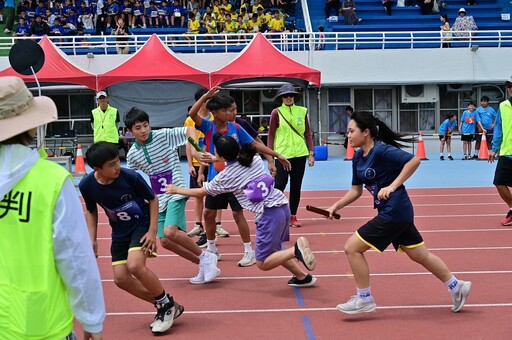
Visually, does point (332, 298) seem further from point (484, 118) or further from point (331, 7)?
point (331, 7)

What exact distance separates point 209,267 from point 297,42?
20.8m

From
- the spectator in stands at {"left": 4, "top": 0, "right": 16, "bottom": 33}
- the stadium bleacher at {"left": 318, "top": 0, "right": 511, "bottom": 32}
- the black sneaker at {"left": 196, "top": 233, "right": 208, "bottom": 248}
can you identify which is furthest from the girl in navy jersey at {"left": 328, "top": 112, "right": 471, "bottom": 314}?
the spectator in stands at {"left": 4, "top": 0, "right": 16, "bottom": 33}

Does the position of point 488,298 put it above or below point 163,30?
below

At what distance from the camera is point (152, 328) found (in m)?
6.29

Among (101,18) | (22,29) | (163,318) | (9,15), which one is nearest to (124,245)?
(163,318)

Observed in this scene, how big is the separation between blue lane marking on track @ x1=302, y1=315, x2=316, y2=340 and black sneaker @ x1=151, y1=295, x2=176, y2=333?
1060 mm

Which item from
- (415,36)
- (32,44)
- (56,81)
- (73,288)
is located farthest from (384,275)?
(415,36)

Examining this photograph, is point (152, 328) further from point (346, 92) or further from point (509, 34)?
point (509, 34)

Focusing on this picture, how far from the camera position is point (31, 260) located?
311 centimetres

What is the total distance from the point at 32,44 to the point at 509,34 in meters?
21.9

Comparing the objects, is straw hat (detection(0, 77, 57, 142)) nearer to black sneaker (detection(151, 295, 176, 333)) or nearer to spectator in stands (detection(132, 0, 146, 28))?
black sneaker (detection(151, 295, 176, 333))

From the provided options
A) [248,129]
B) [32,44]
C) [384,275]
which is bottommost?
[384,275]

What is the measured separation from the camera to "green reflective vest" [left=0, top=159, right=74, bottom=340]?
3047 mm

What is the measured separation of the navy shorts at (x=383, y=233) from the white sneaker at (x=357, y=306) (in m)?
0.47
